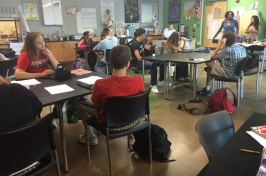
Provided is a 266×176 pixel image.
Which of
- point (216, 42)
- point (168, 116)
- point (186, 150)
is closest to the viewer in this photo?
point (186, 150)

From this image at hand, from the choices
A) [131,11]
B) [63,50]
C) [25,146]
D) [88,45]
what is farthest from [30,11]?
[25,146]

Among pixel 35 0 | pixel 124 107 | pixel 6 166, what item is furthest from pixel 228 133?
pixel 35 0

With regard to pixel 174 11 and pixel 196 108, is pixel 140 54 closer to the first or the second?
pixel 196 108

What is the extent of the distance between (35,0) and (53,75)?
5899 mm

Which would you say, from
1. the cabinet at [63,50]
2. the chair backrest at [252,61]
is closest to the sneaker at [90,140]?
the chair backrest at [252,61]

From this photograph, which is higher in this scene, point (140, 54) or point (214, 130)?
point (140, 54)

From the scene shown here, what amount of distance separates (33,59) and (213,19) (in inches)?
294

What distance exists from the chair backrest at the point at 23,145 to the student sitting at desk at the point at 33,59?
1233 millimetres

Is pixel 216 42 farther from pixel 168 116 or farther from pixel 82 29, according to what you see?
pixel 168 116

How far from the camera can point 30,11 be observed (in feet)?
23.5

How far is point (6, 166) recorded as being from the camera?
1161 mm

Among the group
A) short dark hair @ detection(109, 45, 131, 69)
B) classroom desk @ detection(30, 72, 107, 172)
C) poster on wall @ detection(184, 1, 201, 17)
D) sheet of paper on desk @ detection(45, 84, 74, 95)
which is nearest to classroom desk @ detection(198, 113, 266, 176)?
short dark hair @ detection(109, 45, 131, 69)

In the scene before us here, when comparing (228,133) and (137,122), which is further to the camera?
(137,122)

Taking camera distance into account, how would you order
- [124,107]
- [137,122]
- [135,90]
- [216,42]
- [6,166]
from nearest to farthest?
1. [6,166]
2. [124,107]
3. [135,90]
4. [137,122]
5. [216,42]
